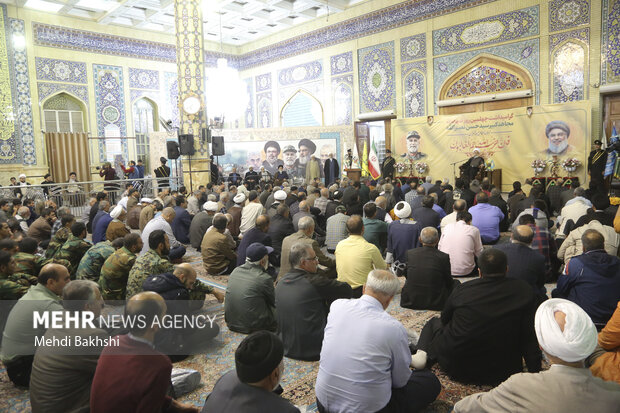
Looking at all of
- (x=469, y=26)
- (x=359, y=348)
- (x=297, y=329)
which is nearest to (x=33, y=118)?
(x=469, y=26)

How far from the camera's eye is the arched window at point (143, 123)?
1359 cm

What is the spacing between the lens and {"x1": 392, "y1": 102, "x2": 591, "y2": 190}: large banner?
852 cm

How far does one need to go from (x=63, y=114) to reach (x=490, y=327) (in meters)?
13.2

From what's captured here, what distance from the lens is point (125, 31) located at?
43.8 ft

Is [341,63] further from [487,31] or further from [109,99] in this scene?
[109,99]

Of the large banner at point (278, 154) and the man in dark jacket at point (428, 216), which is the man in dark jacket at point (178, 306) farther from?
the large banner at point (278, 154)

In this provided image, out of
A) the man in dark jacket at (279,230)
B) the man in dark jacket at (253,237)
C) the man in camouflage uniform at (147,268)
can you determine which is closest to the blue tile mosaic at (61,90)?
the man in dark jacket at (279,230)

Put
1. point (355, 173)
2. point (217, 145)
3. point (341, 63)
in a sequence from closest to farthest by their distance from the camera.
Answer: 1. point (217, 145)
2. point (355, 173)
3. point (341, 63)

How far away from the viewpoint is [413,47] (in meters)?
10.9

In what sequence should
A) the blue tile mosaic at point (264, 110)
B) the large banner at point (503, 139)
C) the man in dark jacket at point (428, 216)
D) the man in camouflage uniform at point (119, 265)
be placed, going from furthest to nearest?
the blue tile mosaic at point (264, 110) < the large banner at point (503, 139) < the man in dark jacket at point (428, 216) < the man in camouflage uniform at point (119, 265)

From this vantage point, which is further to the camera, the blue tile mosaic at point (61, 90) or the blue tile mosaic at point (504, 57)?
the blue tile mosaic at point (61, 90)

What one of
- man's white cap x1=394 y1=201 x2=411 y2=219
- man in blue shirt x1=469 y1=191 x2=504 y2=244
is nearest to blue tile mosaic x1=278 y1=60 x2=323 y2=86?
man in blue shirt x1=469 y1=191 x2=504 y2=244

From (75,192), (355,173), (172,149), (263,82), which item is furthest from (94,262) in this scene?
(263,82)

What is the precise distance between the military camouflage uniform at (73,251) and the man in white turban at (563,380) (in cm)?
370
